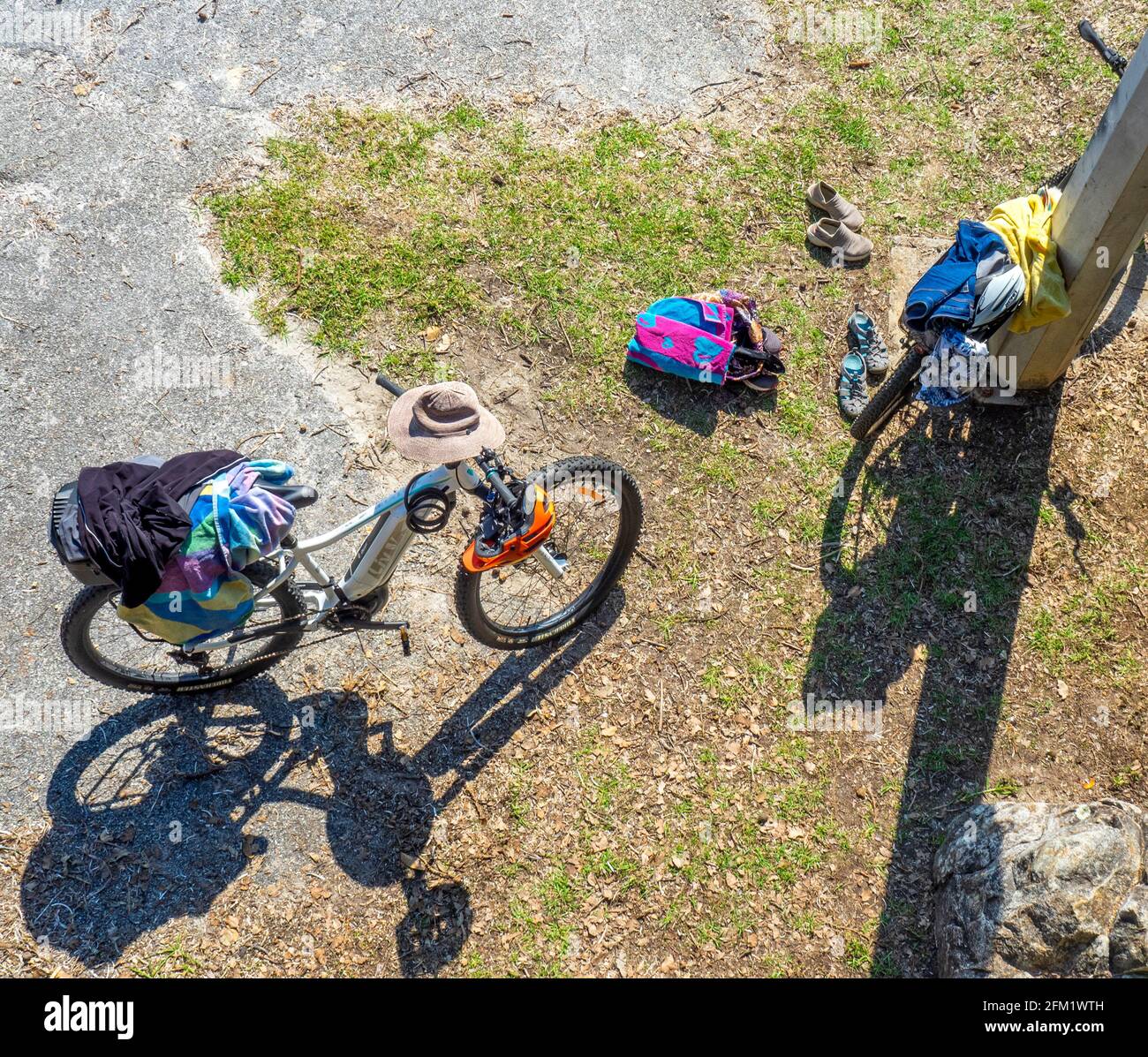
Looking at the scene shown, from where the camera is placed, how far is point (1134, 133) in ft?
16.9

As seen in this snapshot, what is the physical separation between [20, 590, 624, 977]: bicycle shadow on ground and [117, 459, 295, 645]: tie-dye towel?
1.04 meters

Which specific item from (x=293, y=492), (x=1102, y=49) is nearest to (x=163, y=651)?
(x=293, y=492)

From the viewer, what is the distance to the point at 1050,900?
185 inches

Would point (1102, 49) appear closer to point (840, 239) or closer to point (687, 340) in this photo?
point (840, 239)

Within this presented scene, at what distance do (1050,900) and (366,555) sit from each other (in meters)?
3.96

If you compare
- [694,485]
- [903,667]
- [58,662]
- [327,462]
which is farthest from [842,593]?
[58,662]

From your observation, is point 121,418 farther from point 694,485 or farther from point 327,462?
point 694,485

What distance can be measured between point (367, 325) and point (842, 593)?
3844 millimetres

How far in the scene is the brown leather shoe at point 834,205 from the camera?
23.7ft

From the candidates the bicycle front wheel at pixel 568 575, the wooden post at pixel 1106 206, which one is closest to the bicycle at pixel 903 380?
the wooden post at pixel 1106 206

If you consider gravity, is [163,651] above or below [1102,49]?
below

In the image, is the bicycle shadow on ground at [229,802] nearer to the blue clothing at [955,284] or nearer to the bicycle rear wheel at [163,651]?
the bicycle rear wheel at [163,651]

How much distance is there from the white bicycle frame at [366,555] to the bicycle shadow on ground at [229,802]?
2.44 feet

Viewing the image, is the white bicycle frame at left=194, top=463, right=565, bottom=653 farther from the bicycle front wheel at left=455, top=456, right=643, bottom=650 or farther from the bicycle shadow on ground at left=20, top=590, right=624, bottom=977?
the bicycle shadow on ground at left=20, top=590, right=624, bottom=977
